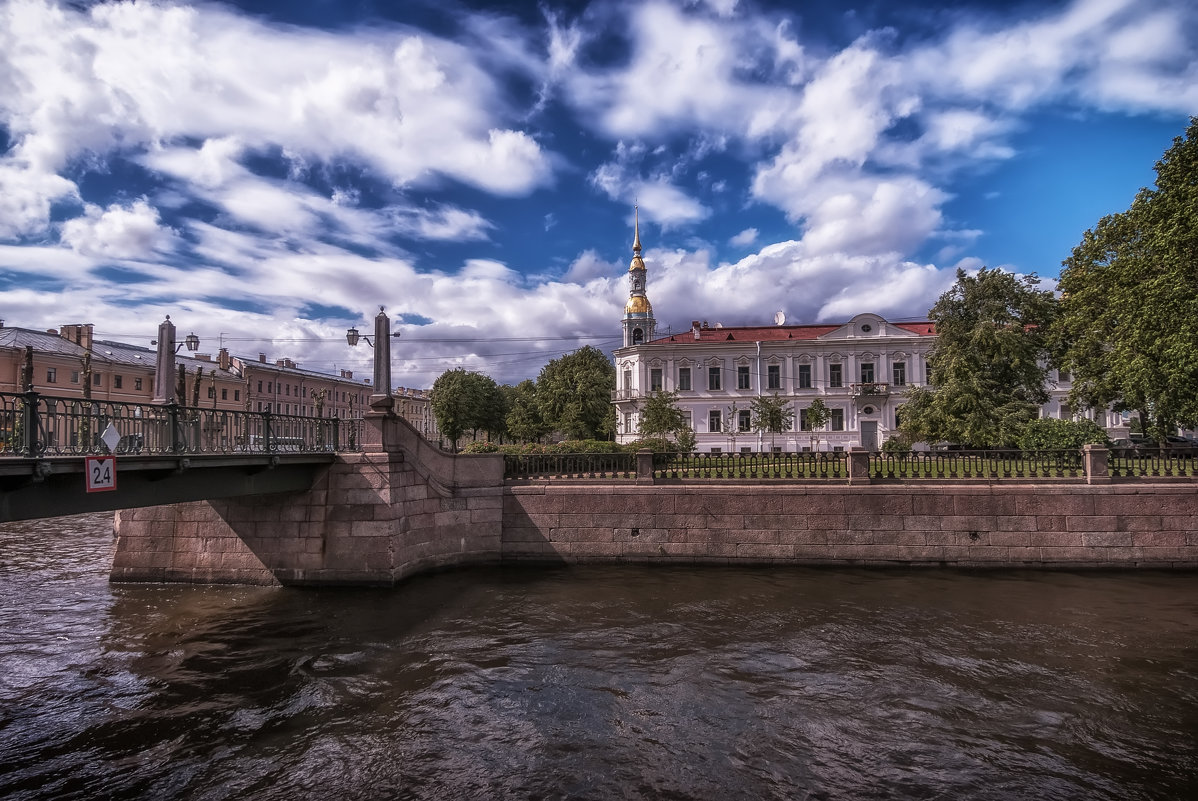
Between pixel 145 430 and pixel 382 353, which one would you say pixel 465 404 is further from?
pixel 145 430

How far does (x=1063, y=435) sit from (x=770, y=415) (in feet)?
60.4

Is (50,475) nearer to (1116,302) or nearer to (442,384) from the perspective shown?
(1116,302)

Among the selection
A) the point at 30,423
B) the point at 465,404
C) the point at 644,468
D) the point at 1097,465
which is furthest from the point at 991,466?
the point at 465,404

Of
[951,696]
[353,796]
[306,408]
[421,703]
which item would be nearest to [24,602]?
[421,703]

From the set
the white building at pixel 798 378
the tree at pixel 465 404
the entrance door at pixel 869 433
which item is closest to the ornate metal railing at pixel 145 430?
the white building at pixel 798 378

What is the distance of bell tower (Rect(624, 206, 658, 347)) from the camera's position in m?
49.6

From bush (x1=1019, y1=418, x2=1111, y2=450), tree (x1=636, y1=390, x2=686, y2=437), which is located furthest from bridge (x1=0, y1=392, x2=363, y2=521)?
tree (x1=636, y1=390, x2=686, y2=437)

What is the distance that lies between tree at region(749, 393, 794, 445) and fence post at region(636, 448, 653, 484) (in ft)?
72.3

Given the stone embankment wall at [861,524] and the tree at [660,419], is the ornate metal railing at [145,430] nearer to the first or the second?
the stone embankment wall at [861,524]

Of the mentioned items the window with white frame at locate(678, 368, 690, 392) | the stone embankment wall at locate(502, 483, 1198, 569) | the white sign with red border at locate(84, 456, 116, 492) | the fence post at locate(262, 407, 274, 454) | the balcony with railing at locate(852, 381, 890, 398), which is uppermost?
the window with white frame at locate(678, 368, 690, 392)

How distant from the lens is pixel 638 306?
51.8 meters

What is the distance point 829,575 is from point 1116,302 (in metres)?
13.6

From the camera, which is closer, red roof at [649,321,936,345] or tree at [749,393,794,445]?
tree at [749,393,794,445]

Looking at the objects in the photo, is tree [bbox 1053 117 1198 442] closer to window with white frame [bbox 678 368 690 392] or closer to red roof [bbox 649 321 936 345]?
red roof [bbox 649 321 936 345]
